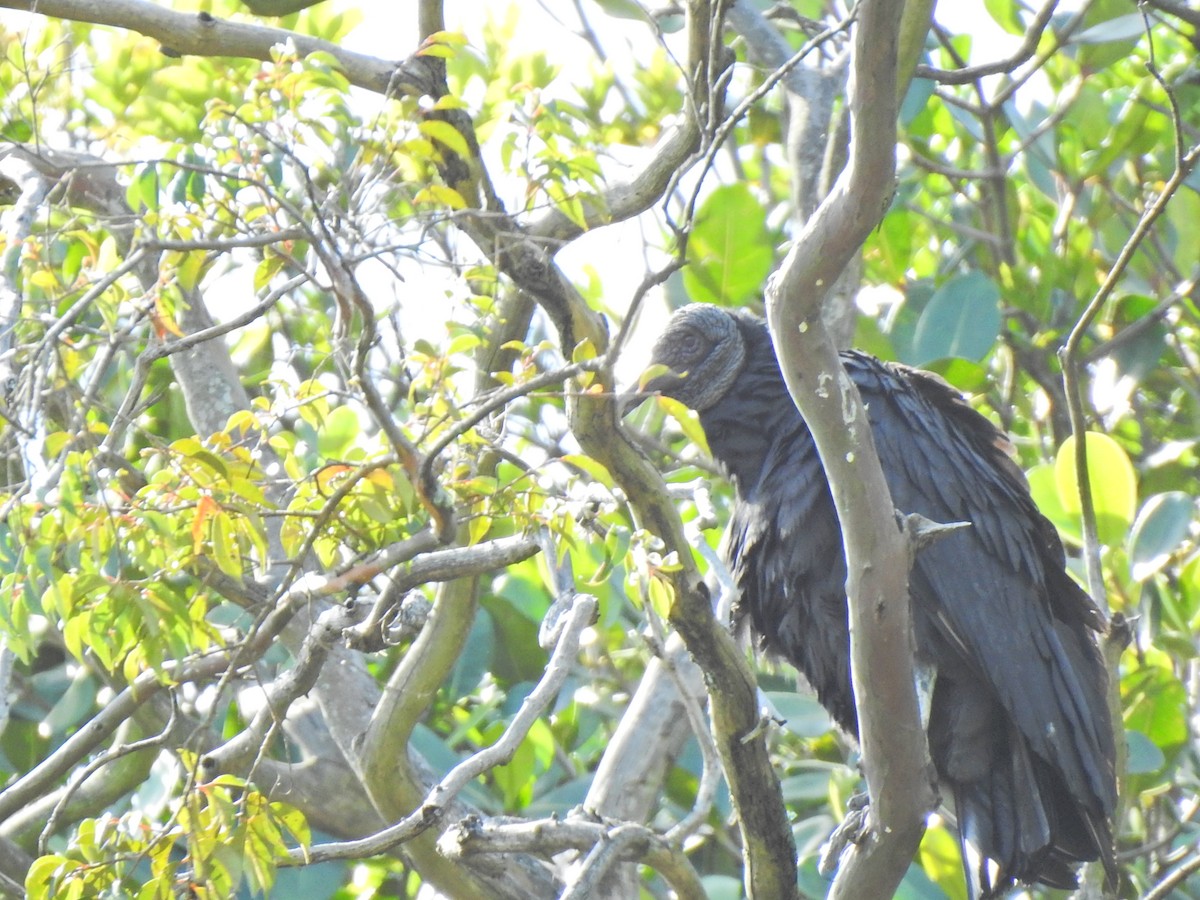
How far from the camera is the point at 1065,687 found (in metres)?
2.65

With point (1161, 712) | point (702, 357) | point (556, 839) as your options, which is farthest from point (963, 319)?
point (556, 839)

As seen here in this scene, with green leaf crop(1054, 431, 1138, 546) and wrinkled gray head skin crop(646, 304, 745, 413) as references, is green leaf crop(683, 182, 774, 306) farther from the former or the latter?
green leaf crop(1054, 431, 1138, 546)

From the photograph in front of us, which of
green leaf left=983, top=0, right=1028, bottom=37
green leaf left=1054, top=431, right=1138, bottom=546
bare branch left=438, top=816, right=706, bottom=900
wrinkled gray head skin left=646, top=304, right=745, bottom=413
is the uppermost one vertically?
green leaf left=983, top=0, right=1028, bottom=37

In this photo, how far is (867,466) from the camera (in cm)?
180

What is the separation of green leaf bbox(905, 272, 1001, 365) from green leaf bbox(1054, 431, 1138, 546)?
58 cm

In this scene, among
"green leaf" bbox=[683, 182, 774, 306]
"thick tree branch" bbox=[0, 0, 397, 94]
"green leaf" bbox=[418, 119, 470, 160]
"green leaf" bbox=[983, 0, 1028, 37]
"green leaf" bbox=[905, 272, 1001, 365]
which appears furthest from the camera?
"green leaf" bbox=[983, 0, 1028, 37]

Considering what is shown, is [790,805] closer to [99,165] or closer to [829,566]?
[829,566]

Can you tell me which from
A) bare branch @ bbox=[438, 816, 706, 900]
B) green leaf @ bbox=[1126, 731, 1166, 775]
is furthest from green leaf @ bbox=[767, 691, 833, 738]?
bare branch @ bbox=[438, 816, 706, 900]

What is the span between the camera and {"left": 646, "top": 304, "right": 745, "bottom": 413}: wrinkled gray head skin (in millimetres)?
2994

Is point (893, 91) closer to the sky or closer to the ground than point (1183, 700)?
closer to the sky

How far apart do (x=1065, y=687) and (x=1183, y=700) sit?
81 centimetres

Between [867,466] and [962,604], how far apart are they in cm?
93

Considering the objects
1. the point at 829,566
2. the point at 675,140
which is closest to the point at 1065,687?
the point at 829,566

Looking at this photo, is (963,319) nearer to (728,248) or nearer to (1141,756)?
(728,248)
